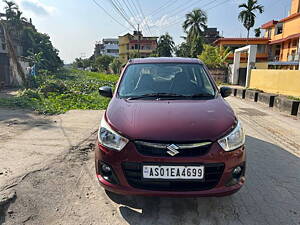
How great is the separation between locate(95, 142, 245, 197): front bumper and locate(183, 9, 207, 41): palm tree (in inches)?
1530

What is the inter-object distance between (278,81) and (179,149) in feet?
39.1

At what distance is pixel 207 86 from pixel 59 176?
8.28 feet

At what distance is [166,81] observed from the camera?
3363 mm

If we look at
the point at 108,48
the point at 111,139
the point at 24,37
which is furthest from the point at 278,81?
the point at 108,48

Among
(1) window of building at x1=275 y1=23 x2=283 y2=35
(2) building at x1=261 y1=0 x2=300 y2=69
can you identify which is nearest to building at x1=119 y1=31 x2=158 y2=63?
(2) building at x1=261 y1=0 x2=300 y2=69

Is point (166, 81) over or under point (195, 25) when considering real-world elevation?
under

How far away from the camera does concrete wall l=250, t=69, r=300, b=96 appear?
33.7 feet

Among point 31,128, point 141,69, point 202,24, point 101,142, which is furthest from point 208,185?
point 202,24

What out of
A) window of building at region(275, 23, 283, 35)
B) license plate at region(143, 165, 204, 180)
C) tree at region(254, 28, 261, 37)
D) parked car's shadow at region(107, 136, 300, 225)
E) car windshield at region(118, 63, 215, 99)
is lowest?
parked car's shadow at region(107, 136, 300, 225)

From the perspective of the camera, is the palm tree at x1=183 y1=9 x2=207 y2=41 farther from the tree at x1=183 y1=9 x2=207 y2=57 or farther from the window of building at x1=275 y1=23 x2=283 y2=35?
the window of building at x1=275 y1=23 x2=283 y2=35

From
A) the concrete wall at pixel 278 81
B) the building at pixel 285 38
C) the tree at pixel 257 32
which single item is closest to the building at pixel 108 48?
the tree at pixel 257 32

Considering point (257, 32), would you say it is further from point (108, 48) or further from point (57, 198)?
point (108, 48)

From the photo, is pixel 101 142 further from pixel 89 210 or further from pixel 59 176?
pixel 59 176

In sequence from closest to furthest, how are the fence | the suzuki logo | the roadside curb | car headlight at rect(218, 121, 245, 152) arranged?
the suzuki logo < car headlight at rect(218, 121, 245, 152) < the roadside curb < the fence
